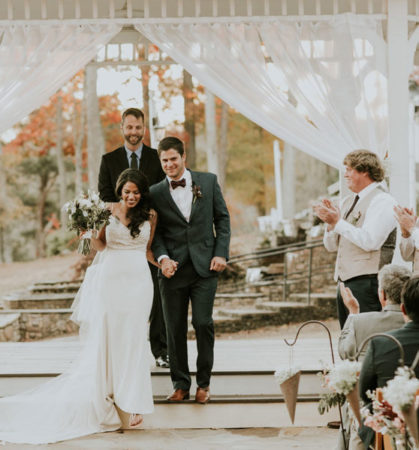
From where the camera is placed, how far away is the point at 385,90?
5422mm

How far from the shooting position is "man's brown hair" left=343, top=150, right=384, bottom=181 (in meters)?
4.43

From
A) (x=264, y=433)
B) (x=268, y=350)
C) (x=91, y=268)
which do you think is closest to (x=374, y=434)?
(x=264, y=433)

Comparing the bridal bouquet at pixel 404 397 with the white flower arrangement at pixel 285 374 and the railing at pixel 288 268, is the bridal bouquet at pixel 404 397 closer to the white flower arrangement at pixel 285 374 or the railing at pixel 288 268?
the white flower arrangement at pixel 285 374

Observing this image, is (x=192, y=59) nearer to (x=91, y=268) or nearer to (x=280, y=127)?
(x=280, y=127)

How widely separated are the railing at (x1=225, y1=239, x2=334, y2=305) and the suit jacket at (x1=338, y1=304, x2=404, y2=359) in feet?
24.4

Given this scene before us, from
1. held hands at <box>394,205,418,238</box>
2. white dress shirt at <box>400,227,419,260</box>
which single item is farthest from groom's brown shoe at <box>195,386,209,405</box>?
held hands at <box>394,205,418,238</box>

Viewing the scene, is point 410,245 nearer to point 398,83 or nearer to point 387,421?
point 398,83

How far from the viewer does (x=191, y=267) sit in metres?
4.75

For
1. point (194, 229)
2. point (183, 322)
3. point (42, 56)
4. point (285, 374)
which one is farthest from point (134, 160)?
point (285, 374)

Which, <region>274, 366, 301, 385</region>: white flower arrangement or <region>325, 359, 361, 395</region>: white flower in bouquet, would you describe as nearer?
<region>325, 359, 361, 395</region>: white flower in bouquet

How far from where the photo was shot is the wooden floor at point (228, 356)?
19.1 ft

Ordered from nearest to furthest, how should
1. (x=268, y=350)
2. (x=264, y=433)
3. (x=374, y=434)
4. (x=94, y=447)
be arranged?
(x=374, y=434) → (x=94, y=447) → (x=264, y=433) → (x=268, y=350)

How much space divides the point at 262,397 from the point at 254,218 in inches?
337

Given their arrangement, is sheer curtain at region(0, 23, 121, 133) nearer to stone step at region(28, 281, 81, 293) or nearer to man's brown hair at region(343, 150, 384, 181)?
man's brown hair at region(343, 150, 384, 181)
